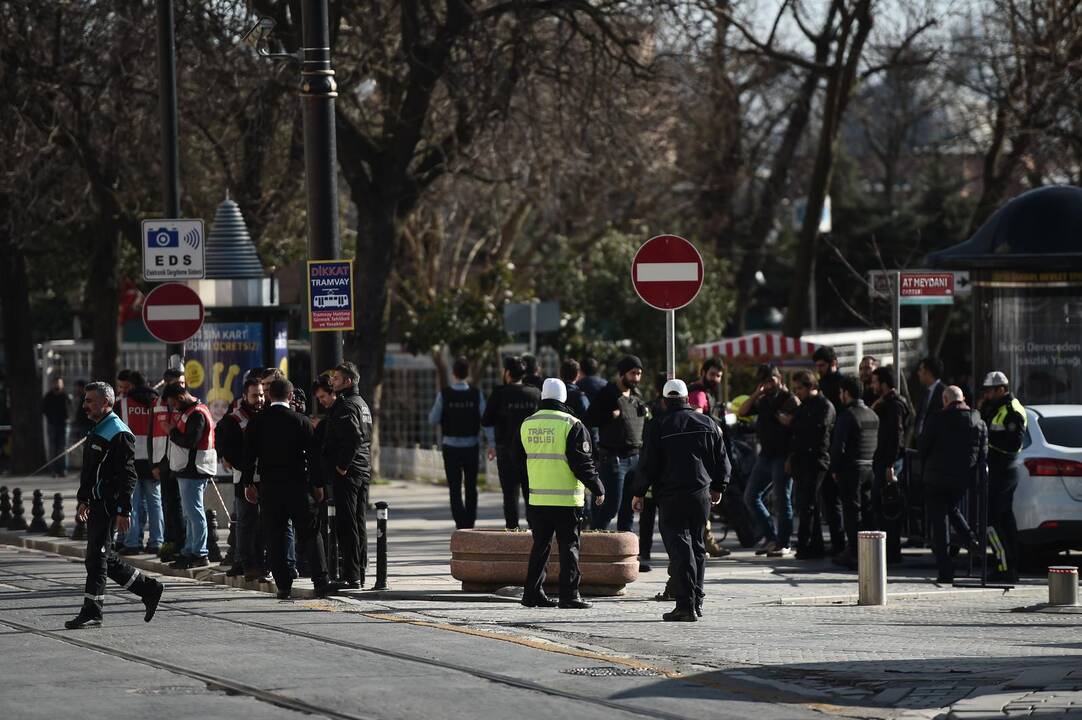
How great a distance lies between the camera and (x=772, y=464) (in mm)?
17812

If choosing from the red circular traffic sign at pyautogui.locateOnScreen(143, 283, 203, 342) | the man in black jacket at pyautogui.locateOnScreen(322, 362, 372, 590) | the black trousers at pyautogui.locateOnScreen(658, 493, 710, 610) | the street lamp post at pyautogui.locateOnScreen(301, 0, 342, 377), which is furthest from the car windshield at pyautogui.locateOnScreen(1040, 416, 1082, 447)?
the red circular traffic sign at pyautogui.locateOnScreen(143, 283, 203, 342)

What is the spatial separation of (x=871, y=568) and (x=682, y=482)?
74.2 inches

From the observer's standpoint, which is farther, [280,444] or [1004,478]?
[1004,478]

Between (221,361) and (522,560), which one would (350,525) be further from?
(221,361)

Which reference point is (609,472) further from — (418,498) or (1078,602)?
(418,498)

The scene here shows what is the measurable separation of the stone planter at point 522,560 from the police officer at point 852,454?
3.25 meters

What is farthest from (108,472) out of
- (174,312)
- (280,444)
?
(174,312)

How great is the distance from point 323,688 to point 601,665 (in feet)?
5.83

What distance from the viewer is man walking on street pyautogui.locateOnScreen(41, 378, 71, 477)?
33.4 meters

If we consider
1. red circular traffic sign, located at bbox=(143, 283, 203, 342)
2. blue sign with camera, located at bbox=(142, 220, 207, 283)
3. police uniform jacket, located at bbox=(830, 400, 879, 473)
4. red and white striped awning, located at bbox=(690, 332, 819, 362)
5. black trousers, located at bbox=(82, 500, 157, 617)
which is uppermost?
blue sign with camera, located at bbox=(142, 220, 207, 283)

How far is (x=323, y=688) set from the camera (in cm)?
980

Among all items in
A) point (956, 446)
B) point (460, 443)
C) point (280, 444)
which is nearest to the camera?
point (280, 444)

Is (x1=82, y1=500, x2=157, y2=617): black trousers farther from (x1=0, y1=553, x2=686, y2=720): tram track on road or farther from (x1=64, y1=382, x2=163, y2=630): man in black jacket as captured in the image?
(x1=0, y1=553, x2=686, y2=720): tram track on road

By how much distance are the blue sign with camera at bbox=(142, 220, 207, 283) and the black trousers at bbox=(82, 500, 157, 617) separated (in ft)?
21.3
